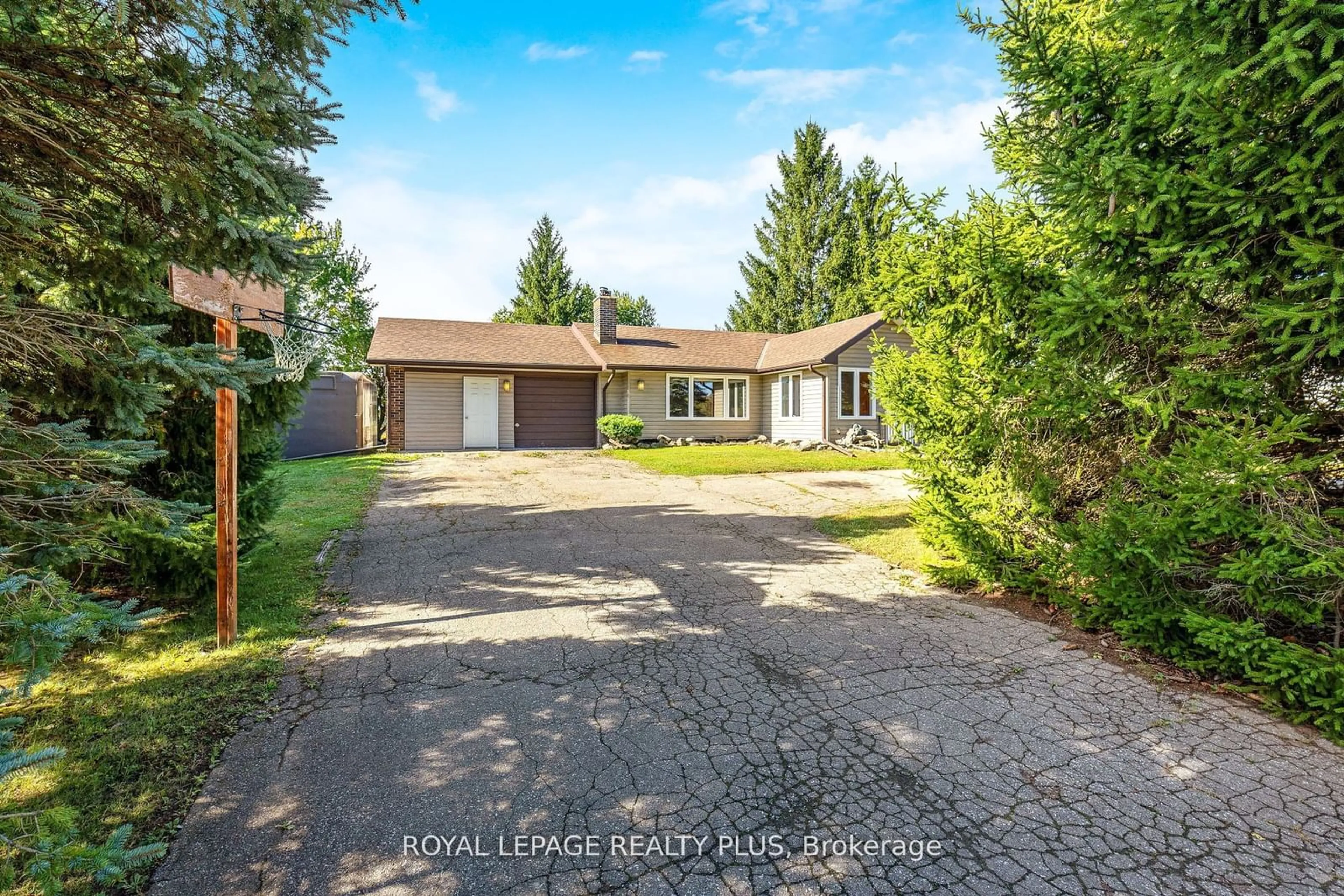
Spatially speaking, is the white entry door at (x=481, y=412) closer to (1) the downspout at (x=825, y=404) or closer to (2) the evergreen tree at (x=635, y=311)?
(1) the downspout at (x=825, y=404)

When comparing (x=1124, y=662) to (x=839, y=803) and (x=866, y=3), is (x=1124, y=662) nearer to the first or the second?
(x=839, y=803)

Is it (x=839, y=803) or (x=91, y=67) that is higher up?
(x=91, y=67)

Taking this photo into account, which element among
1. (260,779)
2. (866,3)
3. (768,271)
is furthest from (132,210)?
(768,271)

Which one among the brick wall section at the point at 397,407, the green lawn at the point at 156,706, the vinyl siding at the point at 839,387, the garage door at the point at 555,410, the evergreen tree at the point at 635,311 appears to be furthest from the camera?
the evergreen tree at the point at 635,311

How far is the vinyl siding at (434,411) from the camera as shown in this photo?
1798cm

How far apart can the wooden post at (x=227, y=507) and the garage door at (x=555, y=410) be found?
1527cm

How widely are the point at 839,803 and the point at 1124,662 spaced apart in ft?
8.54

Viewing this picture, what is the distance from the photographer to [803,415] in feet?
63.7

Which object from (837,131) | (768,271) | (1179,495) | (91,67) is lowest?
(1179,495)

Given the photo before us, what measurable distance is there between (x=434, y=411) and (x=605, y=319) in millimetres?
6676

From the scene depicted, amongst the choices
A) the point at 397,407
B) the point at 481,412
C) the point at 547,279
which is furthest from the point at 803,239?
the point at 397,407

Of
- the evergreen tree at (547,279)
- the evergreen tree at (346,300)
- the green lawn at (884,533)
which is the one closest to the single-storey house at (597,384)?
the evergreen tree at (346,300)

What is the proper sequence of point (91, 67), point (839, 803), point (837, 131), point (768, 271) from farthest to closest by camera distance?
point (768, 271)
point (837, 131)
point (839, 803)
point (91, 67)

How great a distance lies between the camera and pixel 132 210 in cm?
267
